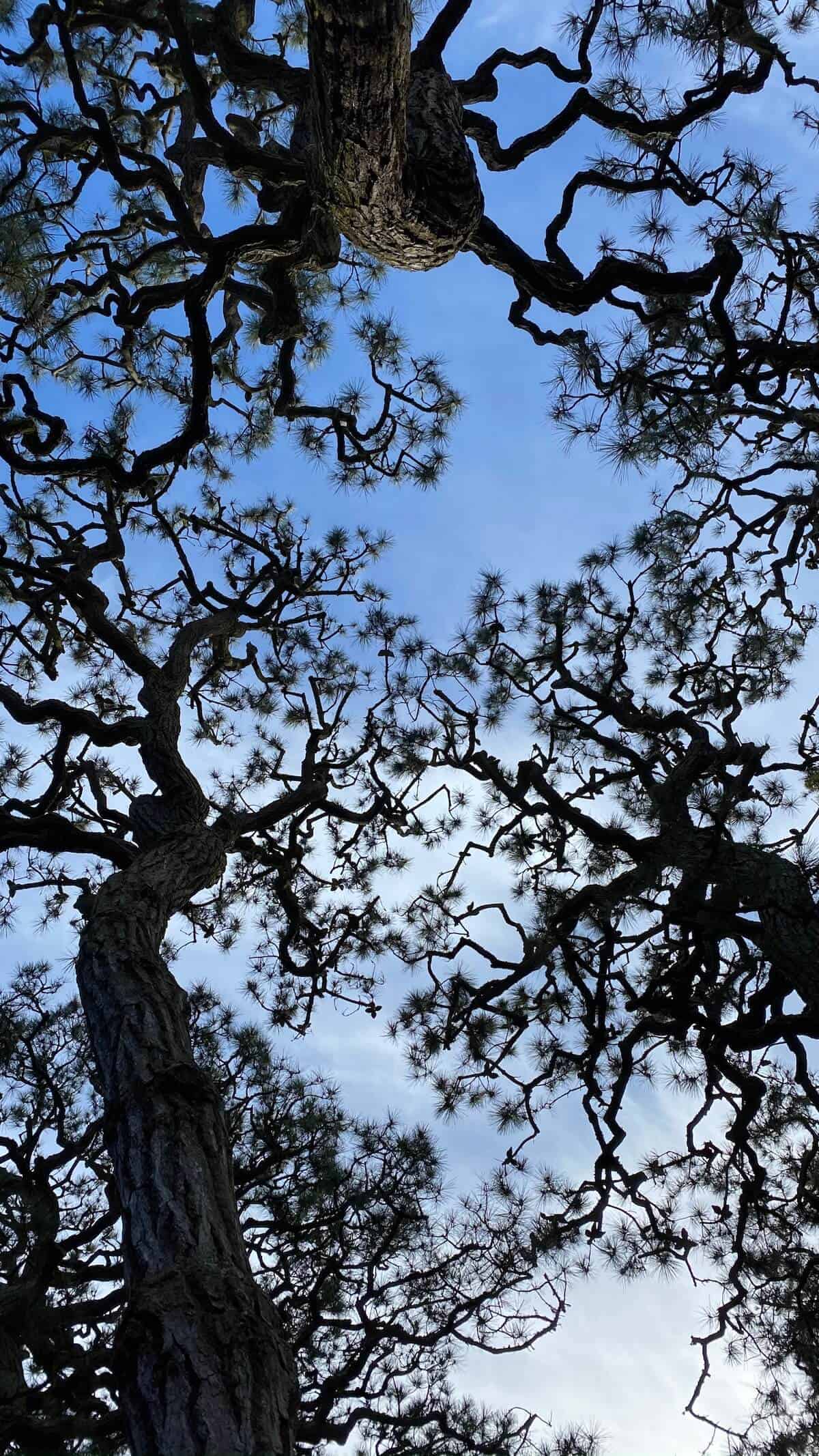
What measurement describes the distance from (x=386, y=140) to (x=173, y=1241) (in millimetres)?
2057

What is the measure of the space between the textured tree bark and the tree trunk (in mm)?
1734

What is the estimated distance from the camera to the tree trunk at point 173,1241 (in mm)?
1274

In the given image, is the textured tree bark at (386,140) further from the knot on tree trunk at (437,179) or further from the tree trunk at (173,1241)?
the tree trunk at (173,1241)

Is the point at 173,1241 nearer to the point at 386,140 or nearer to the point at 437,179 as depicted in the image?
the point at 386,140

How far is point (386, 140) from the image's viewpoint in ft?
6.28

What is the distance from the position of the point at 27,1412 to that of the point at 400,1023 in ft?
5.44

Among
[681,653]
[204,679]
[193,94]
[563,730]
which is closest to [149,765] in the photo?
[204,679]

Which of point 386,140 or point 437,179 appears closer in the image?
point 386,140

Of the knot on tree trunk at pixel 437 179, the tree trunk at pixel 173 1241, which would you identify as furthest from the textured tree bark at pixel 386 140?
the tree trunk at pixel 173 1241

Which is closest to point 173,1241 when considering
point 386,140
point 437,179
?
point 386,140

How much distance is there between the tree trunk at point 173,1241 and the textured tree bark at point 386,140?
1734mm

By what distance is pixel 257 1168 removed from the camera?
128 inches

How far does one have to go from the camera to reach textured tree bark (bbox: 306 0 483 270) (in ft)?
5.43

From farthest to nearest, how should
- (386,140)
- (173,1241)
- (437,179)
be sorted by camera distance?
1. (437,179)
2. (386,140)
3. (173,1241)
